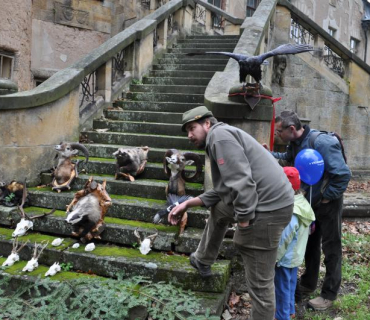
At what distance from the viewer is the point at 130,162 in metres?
Result: 4.95

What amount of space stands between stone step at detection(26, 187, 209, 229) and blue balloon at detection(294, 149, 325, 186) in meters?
1.15

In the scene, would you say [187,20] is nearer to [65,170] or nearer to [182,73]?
[182,73]

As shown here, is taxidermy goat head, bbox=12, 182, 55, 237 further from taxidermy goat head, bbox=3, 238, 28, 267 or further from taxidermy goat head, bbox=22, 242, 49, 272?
taxidermy goat head, bbox=22, 242, 49, 272

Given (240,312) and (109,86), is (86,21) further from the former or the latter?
(240,312)

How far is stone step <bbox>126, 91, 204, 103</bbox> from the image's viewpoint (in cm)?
691

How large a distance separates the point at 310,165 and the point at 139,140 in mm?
3023

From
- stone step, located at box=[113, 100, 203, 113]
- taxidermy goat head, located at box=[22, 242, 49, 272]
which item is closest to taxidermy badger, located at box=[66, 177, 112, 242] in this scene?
taxidermy goat head, located at box=[22, 242, 49, 272]

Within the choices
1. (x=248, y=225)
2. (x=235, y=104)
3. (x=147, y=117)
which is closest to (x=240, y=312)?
(x=248, y=225)

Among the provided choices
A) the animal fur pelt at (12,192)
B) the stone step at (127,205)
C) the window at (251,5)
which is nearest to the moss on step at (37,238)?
the animal fur pelt at (12,192)

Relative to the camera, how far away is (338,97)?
10000mm

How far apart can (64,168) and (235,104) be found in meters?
2.38

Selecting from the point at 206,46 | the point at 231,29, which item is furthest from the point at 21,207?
the point at 231,29

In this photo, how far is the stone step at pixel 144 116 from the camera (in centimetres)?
647

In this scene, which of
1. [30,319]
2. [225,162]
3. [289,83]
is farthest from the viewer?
[289,83]
